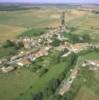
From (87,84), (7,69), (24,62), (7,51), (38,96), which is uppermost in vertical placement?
(38,96)

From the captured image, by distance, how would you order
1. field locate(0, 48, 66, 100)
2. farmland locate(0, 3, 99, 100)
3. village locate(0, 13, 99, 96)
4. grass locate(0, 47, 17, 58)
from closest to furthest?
farmland locate(0, 3, 99, 100), field locate(0, 48, 66, 100), village locate(0, 13, 99, 96), grass locate(0, 47, 17, 58)

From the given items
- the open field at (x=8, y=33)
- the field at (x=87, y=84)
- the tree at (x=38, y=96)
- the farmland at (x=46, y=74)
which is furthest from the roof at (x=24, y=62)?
the open field at (x=8, y=33)

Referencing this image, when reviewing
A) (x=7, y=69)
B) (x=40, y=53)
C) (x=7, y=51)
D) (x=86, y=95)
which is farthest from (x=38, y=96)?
(x=7, y=51)

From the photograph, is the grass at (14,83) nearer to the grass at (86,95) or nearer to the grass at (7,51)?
the grass at (86,95)

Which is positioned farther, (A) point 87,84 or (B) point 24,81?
(B) point 24,81

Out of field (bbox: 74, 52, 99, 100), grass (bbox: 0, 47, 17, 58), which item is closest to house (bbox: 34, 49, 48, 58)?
grass (bbox: 0, 47, 17, 58)

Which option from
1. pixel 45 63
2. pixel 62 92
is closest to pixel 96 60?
pixel 45 63

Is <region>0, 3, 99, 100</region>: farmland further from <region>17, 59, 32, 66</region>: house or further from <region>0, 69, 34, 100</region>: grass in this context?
<region>17, 59, 32, 66</region>: house

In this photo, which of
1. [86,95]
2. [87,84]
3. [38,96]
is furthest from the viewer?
[87,84]

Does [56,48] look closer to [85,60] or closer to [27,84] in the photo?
[85,60]

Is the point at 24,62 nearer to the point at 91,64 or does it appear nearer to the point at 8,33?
the point at 91,64

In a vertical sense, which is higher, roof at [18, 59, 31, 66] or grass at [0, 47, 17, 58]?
roof at [18, 59, 31, 66]
